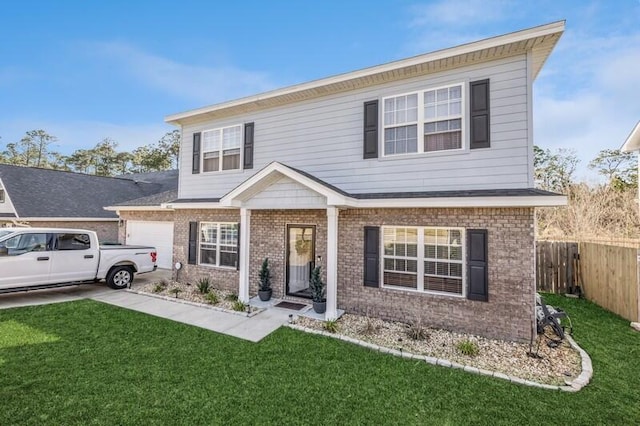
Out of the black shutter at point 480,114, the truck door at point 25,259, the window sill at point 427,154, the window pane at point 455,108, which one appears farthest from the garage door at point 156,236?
the black shutter at point 480,114

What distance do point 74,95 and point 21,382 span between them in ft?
84.0

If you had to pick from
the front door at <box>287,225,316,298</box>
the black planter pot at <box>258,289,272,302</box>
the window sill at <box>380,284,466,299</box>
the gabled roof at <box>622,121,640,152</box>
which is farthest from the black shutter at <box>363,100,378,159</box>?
the gabled roof at <box>622,121,640,152</box>

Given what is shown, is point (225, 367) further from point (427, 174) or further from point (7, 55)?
point (7, 55)

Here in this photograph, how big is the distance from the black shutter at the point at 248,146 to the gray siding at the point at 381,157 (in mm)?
173

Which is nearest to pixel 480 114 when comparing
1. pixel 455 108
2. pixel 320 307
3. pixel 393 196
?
pixel 455 108

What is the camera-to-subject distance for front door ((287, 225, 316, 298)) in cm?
864

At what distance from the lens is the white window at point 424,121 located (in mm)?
6746

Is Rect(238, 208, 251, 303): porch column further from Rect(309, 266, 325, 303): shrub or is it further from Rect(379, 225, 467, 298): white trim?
Rect(379, 225, 467, 298): white trim

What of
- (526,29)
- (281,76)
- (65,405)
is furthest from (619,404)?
(281,76)

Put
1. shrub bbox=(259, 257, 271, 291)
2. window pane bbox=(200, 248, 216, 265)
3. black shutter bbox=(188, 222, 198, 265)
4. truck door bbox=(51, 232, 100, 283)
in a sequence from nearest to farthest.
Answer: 1. truck door bbox=(51, 232, 100, 283)
2. shrub bbox=(259, 257, 271, 291)
3. window pane bbox=(200, 248, 216, 265)
4. black shutter bbox=(188, 222, 198, 265)

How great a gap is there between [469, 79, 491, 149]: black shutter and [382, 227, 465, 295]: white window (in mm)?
1998

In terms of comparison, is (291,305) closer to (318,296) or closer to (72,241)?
(318,296)

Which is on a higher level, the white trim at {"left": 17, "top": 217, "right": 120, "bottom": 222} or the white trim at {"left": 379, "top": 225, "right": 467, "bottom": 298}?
the white trim at {"left": 17, "top": 217, "right": 120, "bottom": 222}

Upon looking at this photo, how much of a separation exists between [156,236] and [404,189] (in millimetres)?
11864
